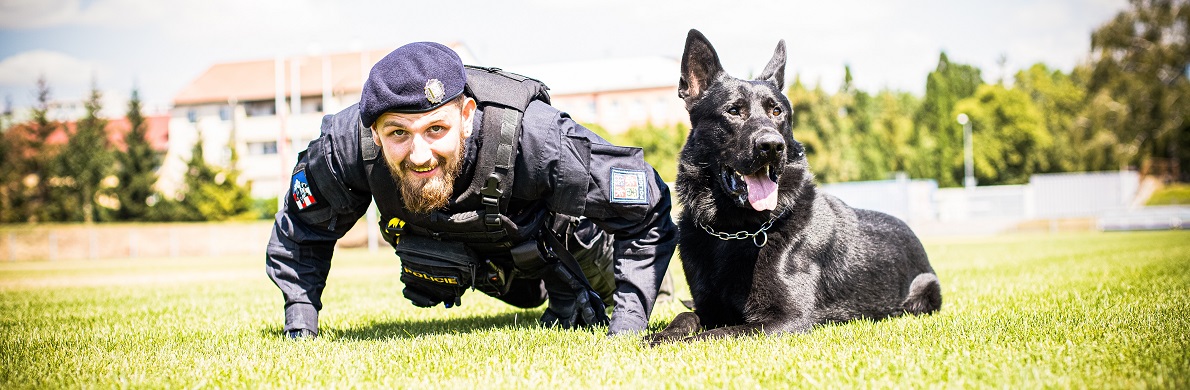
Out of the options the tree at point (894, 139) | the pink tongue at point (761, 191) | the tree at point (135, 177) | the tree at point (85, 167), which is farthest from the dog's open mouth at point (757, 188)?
the tree at point (894, 139)

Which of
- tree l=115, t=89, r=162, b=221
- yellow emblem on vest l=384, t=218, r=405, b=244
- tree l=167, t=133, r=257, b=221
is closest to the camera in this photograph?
yellow emblem on vest l=384, t=218, r=405, b=244

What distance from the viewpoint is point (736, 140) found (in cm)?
399

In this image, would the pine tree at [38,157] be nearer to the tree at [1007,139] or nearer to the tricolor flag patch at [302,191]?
the tricolor flag patch at [302,191]

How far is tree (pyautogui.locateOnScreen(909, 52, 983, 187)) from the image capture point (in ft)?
157

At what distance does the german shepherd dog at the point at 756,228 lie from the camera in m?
3.88

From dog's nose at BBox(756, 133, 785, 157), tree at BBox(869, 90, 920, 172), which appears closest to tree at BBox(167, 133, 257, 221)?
tree at BBox(869, 90, 920, 172)

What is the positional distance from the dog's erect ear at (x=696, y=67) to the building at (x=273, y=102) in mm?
44616

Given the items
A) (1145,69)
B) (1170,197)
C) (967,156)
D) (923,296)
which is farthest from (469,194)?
(967,156)

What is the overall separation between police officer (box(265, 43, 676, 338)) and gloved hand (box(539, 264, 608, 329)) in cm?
1

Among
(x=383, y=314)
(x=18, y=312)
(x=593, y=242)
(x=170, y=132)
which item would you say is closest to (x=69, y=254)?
(x=170, y=132)

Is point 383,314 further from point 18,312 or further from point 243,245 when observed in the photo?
point 243,245

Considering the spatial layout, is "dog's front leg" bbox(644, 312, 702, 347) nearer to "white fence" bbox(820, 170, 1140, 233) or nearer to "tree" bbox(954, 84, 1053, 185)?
"white fence" bbox(820, 170, 1140, 233)

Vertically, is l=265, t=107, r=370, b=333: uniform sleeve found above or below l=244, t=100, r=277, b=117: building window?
below

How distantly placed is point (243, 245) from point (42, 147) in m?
17.9
